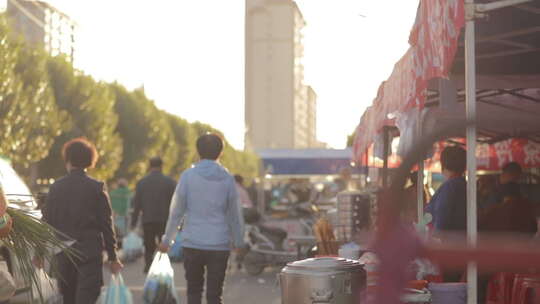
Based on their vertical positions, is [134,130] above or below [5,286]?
above

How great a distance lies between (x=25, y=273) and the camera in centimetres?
476

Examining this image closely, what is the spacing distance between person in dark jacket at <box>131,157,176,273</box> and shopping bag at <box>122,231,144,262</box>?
4.43m

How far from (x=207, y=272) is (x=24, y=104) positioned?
31.9 metres

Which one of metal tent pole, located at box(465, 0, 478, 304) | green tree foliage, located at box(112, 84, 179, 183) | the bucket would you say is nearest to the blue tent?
green tree foliage, located at box(112, 84, 179, 183)

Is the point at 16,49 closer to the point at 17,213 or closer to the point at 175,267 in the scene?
the point at 175,267

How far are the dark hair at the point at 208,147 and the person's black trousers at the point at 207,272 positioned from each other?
2.72 ft

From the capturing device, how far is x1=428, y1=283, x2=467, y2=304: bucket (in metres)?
6.45

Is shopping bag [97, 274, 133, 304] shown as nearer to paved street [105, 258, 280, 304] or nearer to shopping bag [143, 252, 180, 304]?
shopping bag [143, 252, 180, 304]

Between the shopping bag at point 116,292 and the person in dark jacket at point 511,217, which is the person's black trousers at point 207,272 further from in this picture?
the person in dark jacket at point 511,217

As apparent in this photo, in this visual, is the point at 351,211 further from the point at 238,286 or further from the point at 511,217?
the point at 238,286

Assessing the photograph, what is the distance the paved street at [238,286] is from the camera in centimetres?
1248

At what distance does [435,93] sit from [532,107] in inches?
43.6

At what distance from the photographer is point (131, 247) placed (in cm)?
1978

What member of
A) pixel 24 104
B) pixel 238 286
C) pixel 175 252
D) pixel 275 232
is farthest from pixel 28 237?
pixel 24 104
